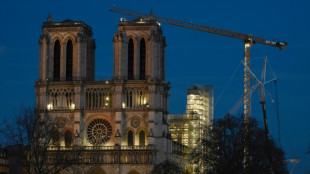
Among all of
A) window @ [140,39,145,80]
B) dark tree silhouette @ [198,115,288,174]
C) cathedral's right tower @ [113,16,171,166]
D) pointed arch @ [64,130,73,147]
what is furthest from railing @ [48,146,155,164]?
dark tree silhouette @ [198,115,288,174]

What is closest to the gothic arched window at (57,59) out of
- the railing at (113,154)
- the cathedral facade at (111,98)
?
the cathedral facade at (111,98)

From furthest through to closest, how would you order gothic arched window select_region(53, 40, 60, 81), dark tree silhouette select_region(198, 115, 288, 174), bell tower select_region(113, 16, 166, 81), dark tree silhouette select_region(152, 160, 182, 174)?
gothic arched window select_region(53, 40, 60, 81) → bell tower select_region(113, 16, 166, 81) → dark tree silhouette select_region(152, 160, 182, 174) → dark tree silhouette select_region(198, 115, 288, 174)

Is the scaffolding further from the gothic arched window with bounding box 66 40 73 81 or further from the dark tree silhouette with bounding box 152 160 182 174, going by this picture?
the gothic arched window with bounding box 66 40 73 81

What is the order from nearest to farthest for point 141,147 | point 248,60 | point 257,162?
point 257,162 < point 141,147 < point 248,60

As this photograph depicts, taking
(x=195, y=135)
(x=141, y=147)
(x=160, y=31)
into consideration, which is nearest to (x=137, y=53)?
(x=160, y=31)

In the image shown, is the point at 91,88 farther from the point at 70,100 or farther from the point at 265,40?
the point at 265,40

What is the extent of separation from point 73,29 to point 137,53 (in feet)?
39.2

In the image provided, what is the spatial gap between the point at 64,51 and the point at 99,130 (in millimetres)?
15096

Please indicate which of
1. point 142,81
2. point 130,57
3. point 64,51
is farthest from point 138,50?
point 64,51

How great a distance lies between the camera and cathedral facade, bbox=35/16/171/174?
13625 cm

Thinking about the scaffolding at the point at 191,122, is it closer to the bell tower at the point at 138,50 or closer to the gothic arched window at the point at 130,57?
the gothic arched window at the point at 130,57

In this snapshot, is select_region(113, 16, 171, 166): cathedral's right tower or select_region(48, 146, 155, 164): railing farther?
select_region(113, 16, 171, 166): cathedral's right tower

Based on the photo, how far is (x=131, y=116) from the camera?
138 meters

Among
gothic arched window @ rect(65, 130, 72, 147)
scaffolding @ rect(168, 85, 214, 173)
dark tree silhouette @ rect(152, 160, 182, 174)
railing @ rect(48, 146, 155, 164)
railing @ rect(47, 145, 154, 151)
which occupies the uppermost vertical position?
scaffolding @ rect(168, 85, 214, 173)
